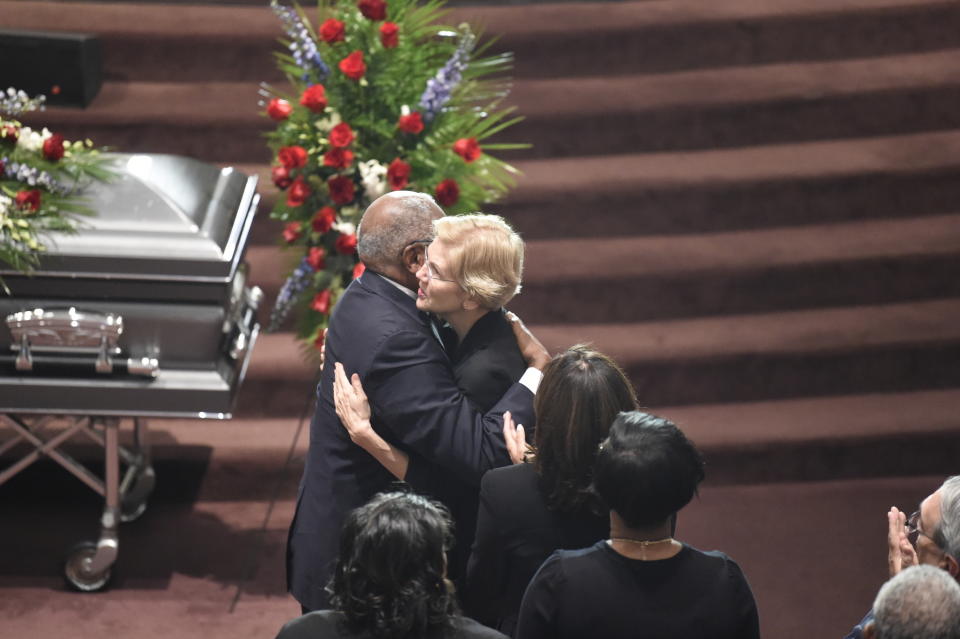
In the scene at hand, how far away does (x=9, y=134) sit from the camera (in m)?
4.23

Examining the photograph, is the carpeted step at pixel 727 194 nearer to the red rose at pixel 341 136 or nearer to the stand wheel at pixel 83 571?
the red rose at pixel 341 136

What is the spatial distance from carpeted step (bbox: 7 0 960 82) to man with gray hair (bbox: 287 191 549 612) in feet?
11.4

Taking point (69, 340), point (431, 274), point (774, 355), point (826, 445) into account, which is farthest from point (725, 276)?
point (431, 274)

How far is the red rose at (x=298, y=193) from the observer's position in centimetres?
423

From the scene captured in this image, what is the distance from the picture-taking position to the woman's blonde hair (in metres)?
2.92

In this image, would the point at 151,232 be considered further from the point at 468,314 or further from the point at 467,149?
the point at 468,314

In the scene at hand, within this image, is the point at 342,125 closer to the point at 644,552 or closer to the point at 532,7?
the point at 644,552

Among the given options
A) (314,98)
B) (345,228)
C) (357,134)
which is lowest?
(345,228)

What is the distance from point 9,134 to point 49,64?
193 cm

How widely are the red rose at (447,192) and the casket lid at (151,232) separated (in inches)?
26.1

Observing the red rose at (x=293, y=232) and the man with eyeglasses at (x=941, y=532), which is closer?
the man with eyeglasses at (x=941, y=532)

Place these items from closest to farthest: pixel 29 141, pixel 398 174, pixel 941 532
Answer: pixel 941 532, pixel 398 174, pixel 29 141

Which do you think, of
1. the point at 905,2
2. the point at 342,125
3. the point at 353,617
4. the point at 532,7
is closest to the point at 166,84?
the point at 532,7

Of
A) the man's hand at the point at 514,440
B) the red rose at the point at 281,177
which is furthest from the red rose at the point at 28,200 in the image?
the man's hand at the point at 514,440
